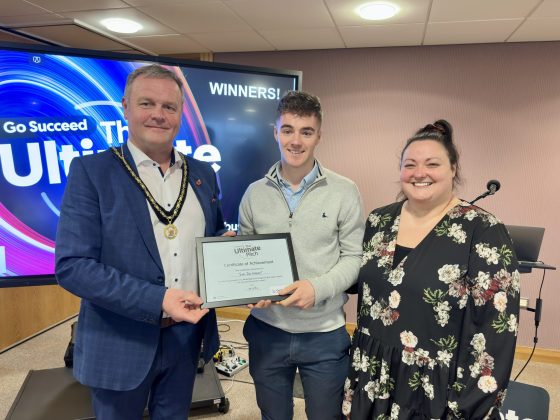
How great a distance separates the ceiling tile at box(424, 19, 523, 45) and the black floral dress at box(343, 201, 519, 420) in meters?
2.17

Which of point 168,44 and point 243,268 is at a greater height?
point 168,44

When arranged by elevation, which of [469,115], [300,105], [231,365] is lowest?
[231,365]

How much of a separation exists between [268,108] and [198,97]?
419 millimetres

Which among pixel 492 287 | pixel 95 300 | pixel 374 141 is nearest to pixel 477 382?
pixel 492 287

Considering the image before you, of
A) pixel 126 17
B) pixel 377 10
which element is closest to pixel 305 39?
pixel 377 10

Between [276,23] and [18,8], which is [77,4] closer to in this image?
[18,8]

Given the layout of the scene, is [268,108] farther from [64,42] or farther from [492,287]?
[64,42]

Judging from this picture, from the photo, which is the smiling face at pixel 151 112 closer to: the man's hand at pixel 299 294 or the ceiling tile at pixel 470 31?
the man's hand at pixel 299 294

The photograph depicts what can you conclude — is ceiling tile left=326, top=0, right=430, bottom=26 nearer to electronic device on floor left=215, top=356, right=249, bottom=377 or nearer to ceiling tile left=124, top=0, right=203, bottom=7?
ceiling tile left=124, top=0, right=203, bottom=7

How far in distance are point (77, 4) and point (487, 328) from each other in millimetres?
3118

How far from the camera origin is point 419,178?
1.41 m

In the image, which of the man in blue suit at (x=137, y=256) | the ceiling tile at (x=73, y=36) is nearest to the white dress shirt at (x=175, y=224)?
the man in blue suit at (x=137, y=256)

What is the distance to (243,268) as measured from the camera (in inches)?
56.5

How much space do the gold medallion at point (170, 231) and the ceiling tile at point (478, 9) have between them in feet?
7.30
